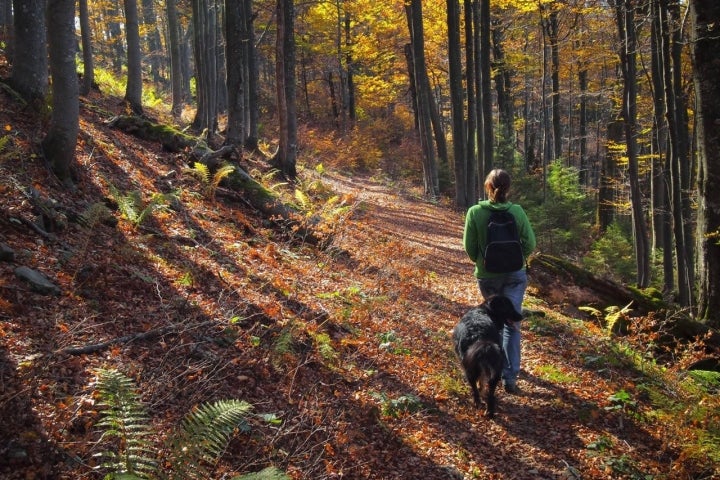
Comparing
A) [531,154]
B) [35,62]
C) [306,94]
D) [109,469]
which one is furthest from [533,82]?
[109,469]

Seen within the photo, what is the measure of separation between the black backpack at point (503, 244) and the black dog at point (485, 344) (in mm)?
343

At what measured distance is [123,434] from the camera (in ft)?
9.84

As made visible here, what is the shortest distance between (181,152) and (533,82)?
2685 cm

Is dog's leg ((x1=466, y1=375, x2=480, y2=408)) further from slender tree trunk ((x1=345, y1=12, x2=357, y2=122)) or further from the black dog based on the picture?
slender tree trunk ((x1=345, y1=12, x2=357, y2=122))

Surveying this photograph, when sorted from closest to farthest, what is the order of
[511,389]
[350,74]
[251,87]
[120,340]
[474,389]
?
[120,340], [474,389], [511,389], [251,87], [350,74]

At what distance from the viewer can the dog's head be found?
5207 millimetres

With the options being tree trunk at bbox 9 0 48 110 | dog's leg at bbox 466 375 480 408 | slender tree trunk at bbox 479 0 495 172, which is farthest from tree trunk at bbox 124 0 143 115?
dog's leg at bbox 466 375 480 408

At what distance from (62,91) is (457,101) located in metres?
13.7

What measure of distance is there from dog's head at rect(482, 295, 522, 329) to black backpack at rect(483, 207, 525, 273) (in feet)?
1.01

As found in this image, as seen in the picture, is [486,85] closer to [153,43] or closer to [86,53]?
[86,53]

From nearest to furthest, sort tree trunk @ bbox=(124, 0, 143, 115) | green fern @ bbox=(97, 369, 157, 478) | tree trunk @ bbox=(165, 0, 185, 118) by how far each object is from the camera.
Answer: green fern @ bbox=(97, 369, 157, 478), tree trunk @ bbox=(124, 0, 143, 115), tree trunk @ bbox=(165, 0, 185, 118)

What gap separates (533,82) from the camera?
31.9m

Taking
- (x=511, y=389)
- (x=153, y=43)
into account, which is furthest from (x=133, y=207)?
(x=153, y=43)

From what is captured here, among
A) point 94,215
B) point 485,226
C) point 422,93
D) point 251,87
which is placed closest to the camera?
point 485,226
